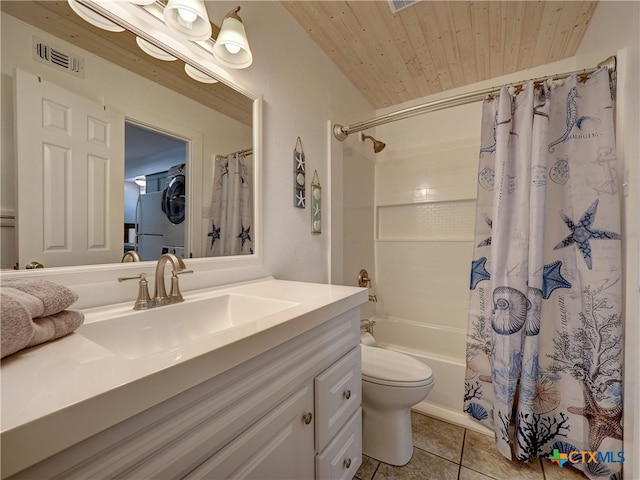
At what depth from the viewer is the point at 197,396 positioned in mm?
493

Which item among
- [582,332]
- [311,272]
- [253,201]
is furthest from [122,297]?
[582,332]

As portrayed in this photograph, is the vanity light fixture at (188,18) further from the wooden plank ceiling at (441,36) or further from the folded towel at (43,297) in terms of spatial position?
the folded towel at (43,297)

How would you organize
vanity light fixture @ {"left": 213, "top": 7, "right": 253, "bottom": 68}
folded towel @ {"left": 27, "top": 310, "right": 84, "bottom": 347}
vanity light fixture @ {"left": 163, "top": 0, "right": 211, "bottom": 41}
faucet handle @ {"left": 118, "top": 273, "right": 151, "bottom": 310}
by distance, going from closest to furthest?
folded towel @ {"left": 27, "top": 310, "right": 84, "bottom": 347}, faucet handle @ {"left": 118, "top": 273, "right": 151, "bottom": 310}, vanity light fixture @ {"left": 163, "top": 0, "right": 211, "bottom": 41}, vanity light fixture @ {"left": 213, "top": 7, "right": 253, "bottom": 68}

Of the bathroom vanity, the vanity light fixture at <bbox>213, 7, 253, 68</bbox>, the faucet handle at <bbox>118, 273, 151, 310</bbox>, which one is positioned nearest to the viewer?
the bathroom vanity

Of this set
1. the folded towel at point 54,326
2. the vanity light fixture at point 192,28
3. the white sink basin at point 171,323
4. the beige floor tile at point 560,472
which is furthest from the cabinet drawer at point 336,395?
the vanity light fixture at point 192,28

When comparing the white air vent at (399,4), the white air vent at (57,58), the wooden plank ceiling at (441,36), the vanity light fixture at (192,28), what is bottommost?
the white air vent at (57,58)

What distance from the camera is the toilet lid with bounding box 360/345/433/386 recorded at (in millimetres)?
1264

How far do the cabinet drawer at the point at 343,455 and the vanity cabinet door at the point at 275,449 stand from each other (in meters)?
0.06

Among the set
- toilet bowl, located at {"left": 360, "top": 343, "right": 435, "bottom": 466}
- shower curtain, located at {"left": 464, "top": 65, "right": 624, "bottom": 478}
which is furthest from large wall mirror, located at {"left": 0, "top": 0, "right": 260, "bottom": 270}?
shower curtain, located at {"left": 464, "top": 65, "right": 624, "bottom": 478}

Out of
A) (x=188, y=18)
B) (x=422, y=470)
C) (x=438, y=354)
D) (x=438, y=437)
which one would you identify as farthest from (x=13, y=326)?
(x=438, y=354)

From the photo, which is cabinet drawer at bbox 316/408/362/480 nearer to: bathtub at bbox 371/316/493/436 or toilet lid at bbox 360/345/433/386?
toilet lid at bbox 360/345/433/386

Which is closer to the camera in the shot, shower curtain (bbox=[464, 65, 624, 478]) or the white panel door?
the white panel door

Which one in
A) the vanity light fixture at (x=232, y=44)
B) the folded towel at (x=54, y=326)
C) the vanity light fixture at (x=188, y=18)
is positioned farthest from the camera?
the vanity light fixture at (x=232, y=44)

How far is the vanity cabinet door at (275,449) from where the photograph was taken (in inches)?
21.6
